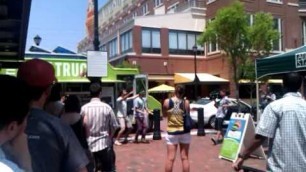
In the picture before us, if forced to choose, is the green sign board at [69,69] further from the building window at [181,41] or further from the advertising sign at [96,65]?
the building window at [181,41]

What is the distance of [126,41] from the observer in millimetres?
40656

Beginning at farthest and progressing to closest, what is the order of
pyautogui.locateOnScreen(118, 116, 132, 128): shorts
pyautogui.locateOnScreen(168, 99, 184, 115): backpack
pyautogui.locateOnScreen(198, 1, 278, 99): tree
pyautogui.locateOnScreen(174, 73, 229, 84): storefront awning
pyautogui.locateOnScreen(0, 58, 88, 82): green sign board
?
pyautogui.locateOnScreen(174, 73, 229, 84): storefront awning, pyautogui.locateOnScreen(198, 1, 278, 99): tree, pyautogui.locateOnScreen(0, 58, 88, 82): green sign board, pyautogui.locateOnScreen(118, 116, 132, 128): shorts, pyautogui.locateOnScreen(168, 99, 184, 115): backpack

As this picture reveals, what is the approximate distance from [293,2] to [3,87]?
41.8m

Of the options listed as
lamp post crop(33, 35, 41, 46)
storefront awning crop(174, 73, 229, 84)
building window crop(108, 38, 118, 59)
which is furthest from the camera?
building window crop(108, 38, 118, 59)

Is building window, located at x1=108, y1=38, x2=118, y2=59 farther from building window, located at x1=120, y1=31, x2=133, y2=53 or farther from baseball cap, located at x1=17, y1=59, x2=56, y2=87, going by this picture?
baseball cap, located at x1=17, y1=59, x2=56, y2=87

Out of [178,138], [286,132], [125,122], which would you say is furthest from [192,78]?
[286,132]

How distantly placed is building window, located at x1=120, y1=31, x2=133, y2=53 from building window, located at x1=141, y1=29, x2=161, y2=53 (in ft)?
4.21

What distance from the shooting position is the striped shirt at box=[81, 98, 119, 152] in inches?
239

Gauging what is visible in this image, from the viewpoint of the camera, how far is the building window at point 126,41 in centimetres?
3937

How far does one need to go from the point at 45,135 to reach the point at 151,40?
36.9 m

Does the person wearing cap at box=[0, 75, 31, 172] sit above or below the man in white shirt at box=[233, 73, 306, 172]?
above

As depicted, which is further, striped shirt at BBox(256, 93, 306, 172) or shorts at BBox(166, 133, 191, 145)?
shorts at BBox(166, 133, 191, 145)

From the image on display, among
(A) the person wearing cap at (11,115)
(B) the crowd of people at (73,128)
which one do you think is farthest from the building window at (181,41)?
(A) the person wearing cap at (11,115)

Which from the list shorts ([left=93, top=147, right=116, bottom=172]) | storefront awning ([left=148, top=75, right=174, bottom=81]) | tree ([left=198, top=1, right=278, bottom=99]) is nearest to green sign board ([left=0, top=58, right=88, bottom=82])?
shorts ([left=93, top=147, right=116, bottom=172])
